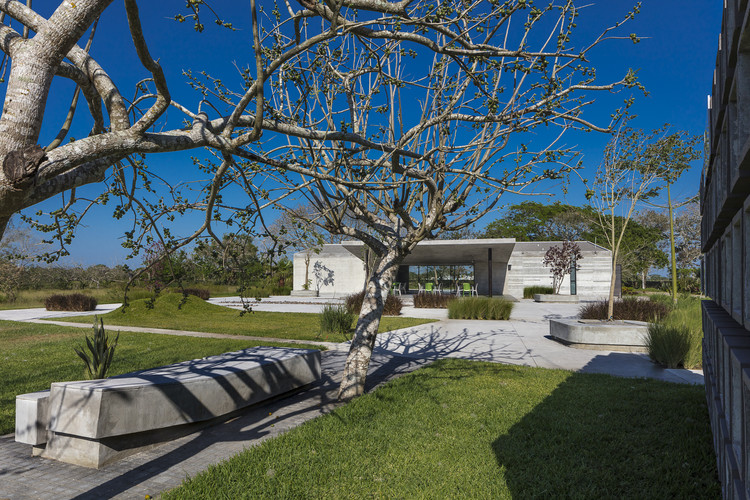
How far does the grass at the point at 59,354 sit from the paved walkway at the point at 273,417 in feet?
5.31

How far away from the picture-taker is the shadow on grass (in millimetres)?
3523

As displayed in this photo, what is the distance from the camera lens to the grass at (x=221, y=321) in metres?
12.7

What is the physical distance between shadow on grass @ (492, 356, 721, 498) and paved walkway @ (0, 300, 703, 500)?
7.03ft

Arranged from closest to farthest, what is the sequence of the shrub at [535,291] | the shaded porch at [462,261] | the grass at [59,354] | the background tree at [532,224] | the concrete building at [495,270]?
the grass at [59,354] < the shaded porch at [462,261] < the concrete building at [495,270] < the shrub at [535,291] < the background tree at [532,224]

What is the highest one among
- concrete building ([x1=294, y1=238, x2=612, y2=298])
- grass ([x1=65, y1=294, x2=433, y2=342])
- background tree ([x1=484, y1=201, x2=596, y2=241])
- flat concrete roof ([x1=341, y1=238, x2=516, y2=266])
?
background tree ([x1=484, y1=201, x2=596, y2=241])

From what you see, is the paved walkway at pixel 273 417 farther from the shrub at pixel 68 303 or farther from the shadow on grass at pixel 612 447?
the shrub at pixel 68 303

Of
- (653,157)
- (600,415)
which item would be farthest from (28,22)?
(653,157)

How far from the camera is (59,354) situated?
9.08 metres

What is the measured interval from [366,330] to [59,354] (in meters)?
6.90

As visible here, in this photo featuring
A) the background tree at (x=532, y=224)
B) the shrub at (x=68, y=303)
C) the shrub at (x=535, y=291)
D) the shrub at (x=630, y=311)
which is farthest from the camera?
the background tree at (x=532, y=224)

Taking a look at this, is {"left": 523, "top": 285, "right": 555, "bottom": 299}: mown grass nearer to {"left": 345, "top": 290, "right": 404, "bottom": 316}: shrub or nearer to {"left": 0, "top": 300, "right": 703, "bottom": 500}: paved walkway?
{"left": 345, "top": 290, "right": 404, "bottom": 316}: shrub

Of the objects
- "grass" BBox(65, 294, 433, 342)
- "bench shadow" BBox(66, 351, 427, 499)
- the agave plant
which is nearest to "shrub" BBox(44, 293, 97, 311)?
"grass" BBox(65, 294, 433, 342)

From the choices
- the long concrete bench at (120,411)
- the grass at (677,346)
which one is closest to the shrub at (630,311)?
the grass at (677,346)

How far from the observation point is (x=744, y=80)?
5.11ft
